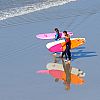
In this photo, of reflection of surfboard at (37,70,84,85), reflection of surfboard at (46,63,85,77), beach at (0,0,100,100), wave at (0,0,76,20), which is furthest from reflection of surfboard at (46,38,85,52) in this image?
wave at (0,0,76,20)

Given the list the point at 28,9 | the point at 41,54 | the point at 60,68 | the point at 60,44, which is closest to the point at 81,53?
the point at 60,44

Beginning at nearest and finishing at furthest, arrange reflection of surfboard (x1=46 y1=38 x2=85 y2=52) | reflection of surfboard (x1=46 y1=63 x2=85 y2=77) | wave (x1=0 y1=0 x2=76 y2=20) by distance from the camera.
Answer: reflection of surfboard (x1=46 y1=63 x2=85 y2=77)
reflection of surfboard (x1=46 y1=38 x2=85 y2=52)
wave (x1=0 y1=0 x2=76 y2=20)

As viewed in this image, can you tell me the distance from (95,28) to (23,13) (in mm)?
6040

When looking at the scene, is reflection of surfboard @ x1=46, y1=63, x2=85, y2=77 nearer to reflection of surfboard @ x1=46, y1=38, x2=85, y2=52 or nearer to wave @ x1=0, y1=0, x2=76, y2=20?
reflection of surfboard @ x1=46, y1=38, x2=85, y2=52

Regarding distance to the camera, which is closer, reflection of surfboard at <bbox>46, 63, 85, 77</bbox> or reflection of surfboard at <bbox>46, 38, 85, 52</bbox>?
reflection of surfboard at <bbox>46, 63, 85, 77</bbox>

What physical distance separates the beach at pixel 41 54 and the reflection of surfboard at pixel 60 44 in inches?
8.6

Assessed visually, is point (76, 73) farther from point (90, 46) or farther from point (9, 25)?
point (9, 25)

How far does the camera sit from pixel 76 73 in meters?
15.3

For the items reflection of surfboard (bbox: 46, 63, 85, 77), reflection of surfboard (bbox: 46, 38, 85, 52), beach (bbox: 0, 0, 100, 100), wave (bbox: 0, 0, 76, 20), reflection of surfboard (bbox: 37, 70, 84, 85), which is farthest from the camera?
wave (bbox: 0, 0, 76, 20)

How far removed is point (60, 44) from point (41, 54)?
81 centimetres

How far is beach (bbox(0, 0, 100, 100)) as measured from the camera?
14.0 m

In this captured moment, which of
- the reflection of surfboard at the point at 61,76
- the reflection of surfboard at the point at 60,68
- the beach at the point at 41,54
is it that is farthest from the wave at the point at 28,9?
the reflection of surfboard at the point at 61,76

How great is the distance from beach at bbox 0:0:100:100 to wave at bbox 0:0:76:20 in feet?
2.03

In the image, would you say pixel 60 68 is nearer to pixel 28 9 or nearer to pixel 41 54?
pixel 41 54
